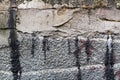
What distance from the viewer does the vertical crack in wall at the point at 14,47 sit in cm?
189

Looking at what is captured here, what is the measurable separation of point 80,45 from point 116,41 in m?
0.24

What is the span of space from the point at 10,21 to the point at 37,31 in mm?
183

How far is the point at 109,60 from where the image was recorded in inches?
76.0

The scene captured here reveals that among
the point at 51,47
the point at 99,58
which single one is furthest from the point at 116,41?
the point at 51,47

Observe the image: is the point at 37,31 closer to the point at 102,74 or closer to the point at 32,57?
the point at 32,57

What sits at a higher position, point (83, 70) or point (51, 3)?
point (51, 3)

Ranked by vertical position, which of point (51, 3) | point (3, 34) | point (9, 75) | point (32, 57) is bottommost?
point (9, 75)

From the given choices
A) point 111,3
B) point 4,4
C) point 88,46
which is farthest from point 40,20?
point 111,3

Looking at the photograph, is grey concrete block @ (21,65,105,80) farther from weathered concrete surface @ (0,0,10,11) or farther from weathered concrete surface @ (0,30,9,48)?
weathered concrete surface @ (0,0,10,11)

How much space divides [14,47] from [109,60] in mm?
619

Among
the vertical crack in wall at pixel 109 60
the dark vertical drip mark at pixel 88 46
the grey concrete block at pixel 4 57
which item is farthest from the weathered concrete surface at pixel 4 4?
the vertical crack in wall at pixel 109 60

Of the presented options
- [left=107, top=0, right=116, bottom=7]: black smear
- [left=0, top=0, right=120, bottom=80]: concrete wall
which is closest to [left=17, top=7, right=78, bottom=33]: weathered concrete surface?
[left=0, top=0, right=120, bottom=80]: concrete wall

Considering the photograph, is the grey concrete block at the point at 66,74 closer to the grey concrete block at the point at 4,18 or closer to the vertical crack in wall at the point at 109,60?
the vertical crack in wall at the point at 109,60

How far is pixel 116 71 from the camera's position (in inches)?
76.7
